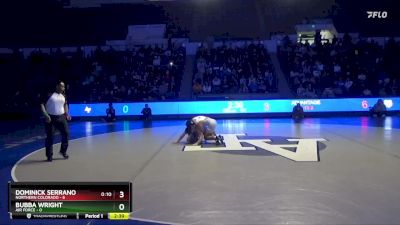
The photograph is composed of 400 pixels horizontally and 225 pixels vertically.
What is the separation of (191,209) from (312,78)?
20730 millimetres

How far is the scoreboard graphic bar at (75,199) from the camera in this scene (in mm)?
3578

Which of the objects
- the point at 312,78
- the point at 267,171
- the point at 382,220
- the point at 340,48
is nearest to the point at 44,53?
the point at 312,78

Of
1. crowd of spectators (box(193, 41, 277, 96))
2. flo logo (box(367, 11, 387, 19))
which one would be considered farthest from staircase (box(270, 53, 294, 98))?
flo logo (box(367, 11, 387, 19))

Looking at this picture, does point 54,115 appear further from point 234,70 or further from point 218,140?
point 234,70

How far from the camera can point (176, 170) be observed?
7672 millimetres

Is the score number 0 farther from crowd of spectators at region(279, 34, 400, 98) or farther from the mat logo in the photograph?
crowd of spectators at region(279, 34, 400, 98)

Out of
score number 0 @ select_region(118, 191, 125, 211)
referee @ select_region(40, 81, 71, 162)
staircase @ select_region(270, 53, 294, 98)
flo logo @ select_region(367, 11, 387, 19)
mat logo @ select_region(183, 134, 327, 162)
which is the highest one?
flo logo @ select_region(367, 11, 387, 19)

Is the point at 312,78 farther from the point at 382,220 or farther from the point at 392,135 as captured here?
the point at 382,220

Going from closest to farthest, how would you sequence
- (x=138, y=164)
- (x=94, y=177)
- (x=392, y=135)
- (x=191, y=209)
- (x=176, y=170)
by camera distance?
(x=191, y=209) < (x=94, y=177) < (x=176, y=170) < (x=138, y=164) < (x=392, y=135)

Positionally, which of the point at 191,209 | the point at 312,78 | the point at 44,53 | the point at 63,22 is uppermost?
the point at 63,22

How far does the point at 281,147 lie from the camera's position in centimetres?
1030

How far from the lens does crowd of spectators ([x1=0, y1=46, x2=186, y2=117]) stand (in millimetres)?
24141

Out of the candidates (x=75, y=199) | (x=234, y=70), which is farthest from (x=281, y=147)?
(x=234, y=70)

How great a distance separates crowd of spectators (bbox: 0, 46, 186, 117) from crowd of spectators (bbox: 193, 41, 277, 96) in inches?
59.9
